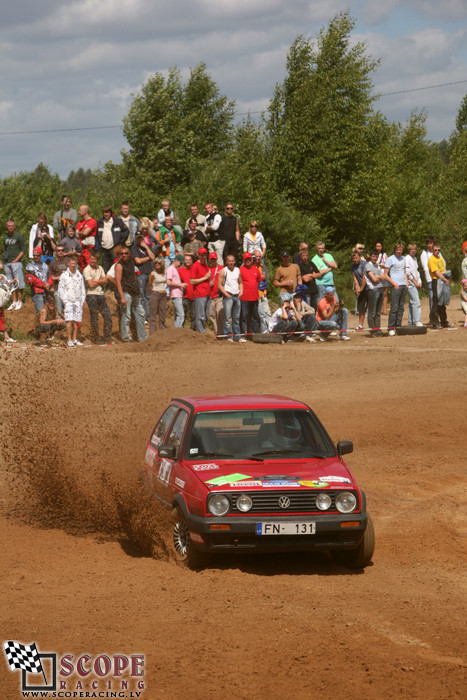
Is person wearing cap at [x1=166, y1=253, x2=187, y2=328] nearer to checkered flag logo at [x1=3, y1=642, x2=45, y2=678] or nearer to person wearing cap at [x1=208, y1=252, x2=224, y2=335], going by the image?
person wearing cap at [x1=208, y1=252, x2=224, y2=335]

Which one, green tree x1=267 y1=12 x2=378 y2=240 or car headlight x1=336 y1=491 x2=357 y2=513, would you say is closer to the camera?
car headlight x1=336 y1=491 x2=357 y2=513

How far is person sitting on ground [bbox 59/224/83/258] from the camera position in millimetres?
22172

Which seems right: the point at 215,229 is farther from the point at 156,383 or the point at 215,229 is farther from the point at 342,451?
the point at 342,451

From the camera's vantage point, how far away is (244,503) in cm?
827

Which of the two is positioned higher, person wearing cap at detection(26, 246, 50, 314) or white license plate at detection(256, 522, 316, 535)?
person wearing cap at detection(26, 246, 50, 314)

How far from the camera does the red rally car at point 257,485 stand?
8.25 metres

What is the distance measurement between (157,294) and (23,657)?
53.1 feet

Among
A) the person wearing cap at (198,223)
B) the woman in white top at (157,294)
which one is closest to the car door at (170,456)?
the woman in white top at (157,294)

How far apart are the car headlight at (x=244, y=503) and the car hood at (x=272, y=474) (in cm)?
7

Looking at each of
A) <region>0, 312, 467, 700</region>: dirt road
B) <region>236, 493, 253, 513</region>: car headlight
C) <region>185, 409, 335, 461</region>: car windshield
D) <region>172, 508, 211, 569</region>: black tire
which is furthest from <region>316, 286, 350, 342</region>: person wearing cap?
<region>236, 493, 253, 513</region>: car headlight

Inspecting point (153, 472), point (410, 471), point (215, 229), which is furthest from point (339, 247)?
point (153, 472)

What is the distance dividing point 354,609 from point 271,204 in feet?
109

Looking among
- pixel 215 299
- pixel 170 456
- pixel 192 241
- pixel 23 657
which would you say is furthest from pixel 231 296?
pixel 23 657

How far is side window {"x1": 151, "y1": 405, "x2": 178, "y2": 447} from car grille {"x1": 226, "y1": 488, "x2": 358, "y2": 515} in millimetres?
1966
